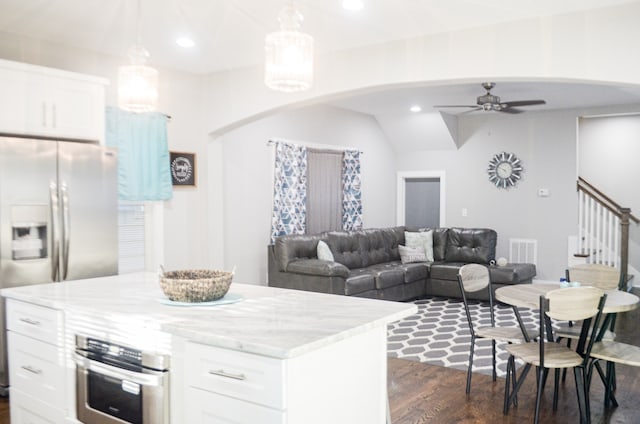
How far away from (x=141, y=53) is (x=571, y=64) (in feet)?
9.39

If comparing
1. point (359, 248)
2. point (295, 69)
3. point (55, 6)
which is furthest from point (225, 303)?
point (359, 248)

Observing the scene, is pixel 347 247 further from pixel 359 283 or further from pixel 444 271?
pixel 444 271

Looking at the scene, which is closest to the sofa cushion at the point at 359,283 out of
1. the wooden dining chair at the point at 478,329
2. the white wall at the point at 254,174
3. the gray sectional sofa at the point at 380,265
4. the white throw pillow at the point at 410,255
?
the gray sectional sofa at the point at 380,265

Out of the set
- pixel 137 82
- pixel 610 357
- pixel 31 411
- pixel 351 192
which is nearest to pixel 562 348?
pixel 610 357

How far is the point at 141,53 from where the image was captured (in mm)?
2984

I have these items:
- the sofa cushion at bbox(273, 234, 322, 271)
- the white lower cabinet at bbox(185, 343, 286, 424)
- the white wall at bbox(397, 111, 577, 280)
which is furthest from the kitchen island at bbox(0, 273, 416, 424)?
the white wall at bbox(397, 111, 577, 280)

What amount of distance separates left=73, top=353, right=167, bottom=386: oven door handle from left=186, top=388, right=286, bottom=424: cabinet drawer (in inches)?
7.3

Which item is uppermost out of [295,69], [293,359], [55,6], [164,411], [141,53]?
[55,6]

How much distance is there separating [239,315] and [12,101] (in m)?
2.75

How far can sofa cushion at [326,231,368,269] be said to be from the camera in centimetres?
711

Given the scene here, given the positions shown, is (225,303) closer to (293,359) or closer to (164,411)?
(164,411)

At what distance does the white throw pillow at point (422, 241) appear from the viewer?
27.1 ft

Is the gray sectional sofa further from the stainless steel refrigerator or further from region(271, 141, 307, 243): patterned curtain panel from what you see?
the stainless steel refrigerator

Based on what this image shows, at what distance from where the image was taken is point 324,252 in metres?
6.80
